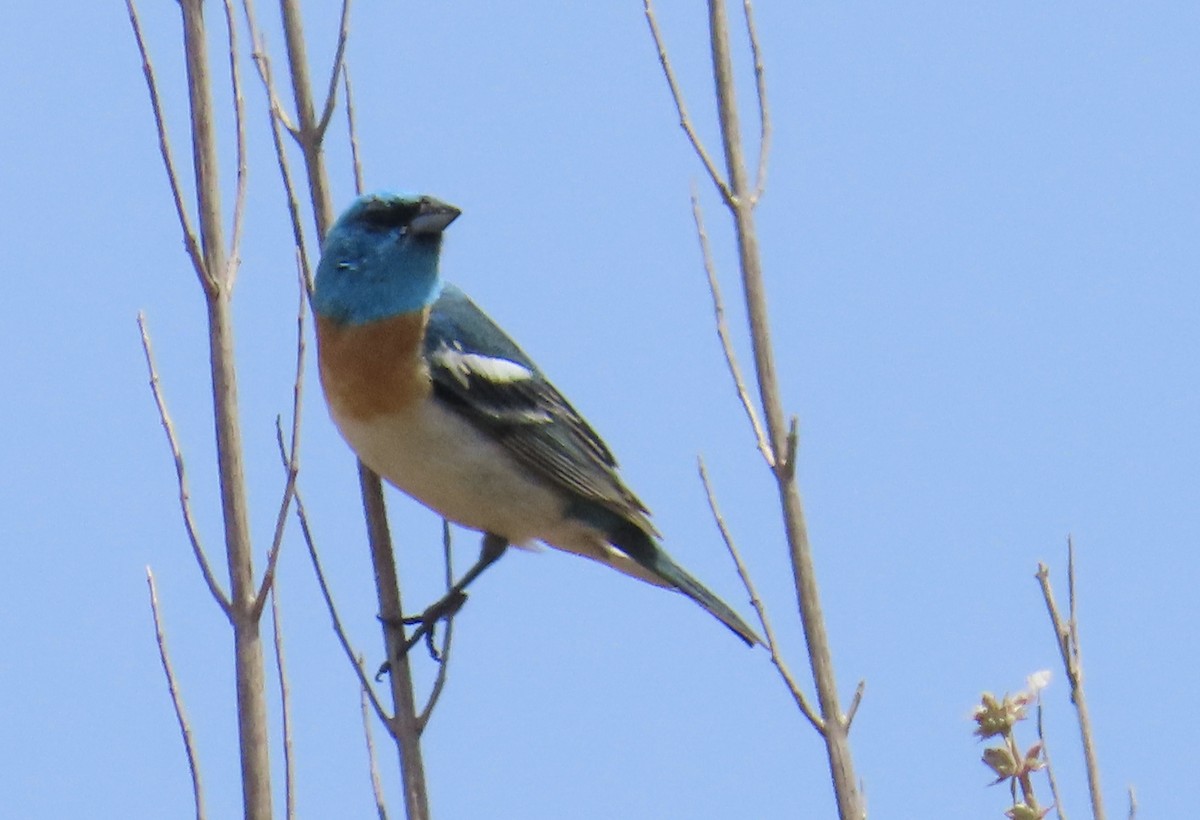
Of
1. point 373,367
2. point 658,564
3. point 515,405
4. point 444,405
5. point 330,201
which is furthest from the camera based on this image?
point 658,564

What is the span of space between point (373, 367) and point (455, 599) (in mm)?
722

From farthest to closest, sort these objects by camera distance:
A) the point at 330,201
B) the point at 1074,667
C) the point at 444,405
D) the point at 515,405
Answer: the point at 515,405, the point at 444,405, the point at 330,201, the point at 1074,667

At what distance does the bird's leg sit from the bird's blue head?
781 mm

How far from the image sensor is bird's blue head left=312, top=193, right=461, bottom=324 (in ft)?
15.5

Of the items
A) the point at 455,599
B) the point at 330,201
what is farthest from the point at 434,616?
the point at 330,201

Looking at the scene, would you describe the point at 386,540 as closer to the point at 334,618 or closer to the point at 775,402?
the point at 334,618

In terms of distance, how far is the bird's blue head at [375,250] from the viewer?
15.5ft

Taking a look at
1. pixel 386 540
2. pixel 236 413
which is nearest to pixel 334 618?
pixel 386 540

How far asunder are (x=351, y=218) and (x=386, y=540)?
1164 millimetres

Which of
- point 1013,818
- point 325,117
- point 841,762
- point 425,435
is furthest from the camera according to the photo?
point 425,435

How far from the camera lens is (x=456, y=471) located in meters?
4.75

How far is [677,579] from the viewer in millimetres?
5270

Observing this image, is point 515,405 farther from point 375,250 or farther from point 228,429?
point 228,429

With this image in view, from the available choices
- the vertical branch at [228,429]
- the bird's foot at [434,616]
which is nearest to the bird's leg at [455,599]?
the bird's foot at [434,616]
